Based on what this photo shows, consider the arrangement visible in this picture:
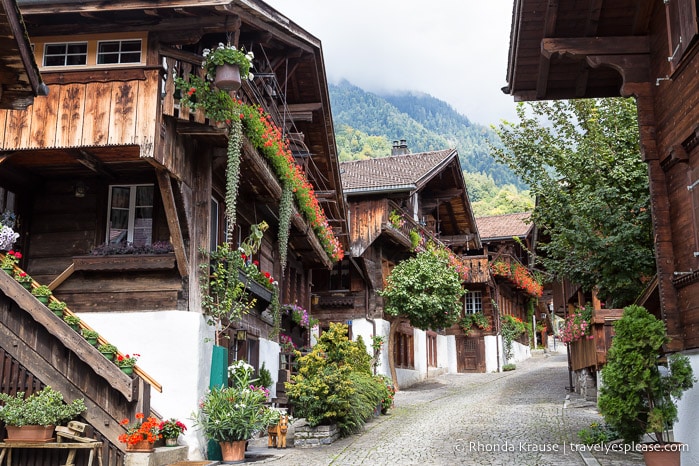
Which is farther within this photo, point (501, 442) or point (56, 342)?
point (501, 442)

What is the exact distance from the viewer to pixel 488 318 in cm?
3800

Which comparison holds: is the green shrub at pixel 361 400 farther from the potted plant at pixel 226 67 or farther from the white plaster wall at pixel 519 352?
the white plaster wall at pixel 519 352

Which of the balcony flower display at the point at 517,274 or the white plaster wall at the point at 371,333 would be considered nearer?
the white plaster wall at the point at 371,333

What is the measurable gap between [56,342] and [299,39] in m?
7.53

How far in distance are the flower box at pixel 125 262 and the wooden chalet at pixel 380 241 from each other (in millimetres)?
13095

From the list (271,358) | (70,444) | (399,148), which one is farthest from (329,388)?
(399,148)

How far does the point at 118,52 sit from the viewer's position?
1207 centimetres

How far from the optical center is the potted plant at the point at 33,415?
10.3 metres

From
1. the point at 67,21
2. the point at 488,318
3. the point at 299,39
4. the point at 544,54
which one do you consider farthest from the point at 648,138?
the point at 488,318

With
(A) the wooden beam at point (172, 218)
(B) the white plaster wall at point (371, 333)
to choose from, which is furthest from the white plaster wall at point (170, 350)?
(B) the white plaster wall at point (371, 333)

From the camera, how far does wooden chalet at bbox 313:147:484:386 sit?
25.9 m

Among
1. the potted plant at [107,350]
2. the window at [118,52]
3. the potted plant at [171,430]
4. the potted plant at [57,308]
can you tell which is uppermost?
the window at [118,52]

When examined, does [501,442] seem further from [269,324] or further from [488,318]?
[488,318]

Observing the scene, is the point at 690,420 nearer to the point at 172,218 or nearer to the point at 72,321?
the point at 172,218
